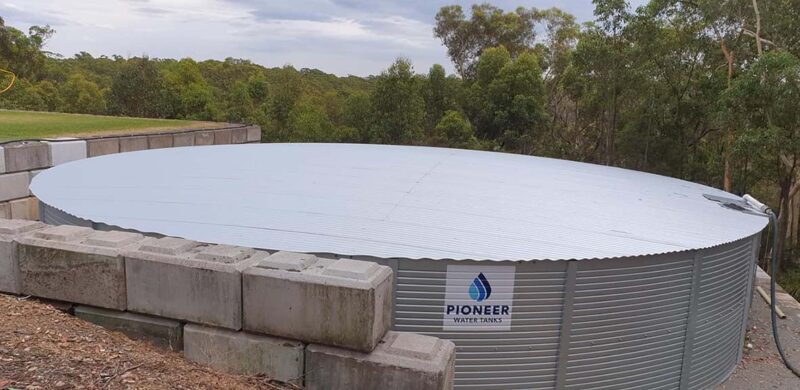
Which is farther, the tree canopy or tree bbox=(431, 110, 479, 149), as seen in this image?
tree bbox=(431, 110, 479, 149)

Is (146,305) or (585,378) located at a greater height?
(146,305)

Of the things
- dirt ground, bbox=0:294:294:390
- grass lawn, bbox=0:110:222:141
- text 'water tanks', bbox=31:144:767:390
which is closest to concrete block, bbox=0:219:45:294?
dirt ground, bbox=0:294:294:390

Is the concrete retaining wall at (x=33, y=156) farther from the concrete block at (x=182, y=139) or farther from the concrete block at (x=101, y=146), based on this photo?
the concrete block at (x=182, y=139)

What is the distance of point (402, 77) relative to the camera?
94.8 ft

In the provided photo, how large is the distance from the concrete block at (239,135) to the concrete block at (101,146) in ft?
20.9

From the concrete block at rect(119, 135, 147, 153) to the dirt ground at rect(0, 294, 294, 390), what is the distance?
14806mm

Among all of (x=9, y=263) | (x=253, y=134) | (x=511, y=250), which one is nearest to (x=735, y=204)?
(x=511, y=250)

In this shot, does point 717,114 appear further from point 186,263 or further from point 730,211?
point 186,263

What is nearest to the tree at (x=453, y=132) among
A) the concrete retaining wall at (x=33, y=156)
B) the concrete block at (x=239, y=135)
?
the concrete block at (x=239, y=135)

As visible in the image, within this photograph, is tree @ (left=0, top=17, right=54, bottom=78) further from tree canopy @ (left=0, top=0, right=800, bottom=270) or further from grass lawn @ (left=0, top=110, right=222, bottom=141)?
grass lawn @ (left=0, top=110, right=222, bottom=141)

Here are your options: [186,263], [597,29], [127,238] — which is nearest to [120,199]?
[127,238]

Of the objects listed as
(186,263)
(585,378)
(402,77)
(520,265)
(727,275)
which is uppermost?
(402,77)

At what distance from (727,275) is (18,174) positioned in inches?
594

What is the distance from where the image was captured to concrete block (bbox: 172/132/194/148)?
19.6m
